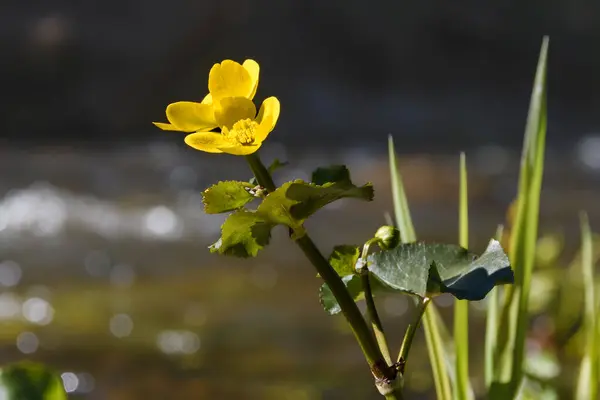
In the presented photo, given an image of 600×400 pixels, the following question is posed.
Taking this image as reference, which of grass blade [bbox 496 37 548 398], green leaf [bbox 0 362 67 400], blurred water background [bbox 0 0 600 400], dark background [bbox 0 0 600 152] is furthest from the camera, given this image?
dark background [bbox 0 0 600 152]

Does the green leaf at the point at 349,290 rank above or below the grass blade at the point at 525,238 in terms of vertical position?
below

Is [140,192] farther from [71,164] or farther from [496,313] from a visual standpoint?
[496,313]

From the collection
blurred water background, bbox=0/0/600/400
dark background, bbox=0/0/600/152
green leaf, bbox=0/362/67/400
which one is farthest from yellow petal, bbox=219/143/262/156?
dark background, bbox=0/0/600/152

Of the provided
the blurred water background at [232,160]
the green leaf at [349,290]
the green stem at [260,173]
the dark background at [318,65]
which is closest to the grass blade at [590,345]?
the green leaf at [349,290]

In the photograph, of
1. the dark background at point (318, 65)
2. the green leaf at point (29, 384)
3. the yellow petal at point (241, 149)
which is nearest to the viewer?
the yellow petal at point (241, 149)

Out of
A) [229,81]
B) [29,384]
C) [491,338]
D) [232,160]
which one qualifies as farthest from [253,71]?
[232,160]

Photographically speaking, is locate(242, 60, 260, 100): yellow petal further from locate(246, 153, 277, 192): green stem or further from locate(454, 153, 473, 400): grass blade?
locate(454, 153, 473, 400): grass blade

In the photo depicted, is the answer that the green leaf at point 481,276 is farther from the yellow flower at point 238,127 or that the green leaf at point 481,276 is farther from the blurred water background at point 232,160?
the blurred water background at point 232,160
